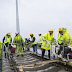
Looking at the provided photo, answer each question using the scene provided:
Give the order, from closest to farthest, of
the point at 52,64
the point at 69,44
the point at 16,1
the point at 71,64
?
the point at 71,64 → the point at 69,44 → the point at 52,64 → the point at 16,1

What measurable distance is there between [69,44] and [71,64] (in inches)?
32.0

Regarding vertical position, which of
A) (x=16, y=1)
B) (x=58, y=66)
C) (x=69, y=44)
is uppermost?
(x=16, y=1)

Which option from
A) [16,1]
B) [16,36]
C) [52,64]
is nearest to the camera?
[52,64]

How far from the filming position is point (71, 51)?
4676 millimetres

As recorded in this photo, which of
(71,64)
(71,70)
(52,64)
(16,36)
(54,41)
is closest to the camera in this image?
(71,70)

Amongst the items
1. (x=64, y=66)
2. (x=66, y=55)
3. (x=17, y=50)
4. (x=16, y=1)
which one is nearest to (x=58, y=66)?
(x=64, y=66)

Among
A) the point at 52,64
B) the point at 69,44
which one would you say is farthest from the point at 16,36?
the point at 69,44

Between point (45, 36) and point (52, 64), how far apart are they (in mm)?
1560

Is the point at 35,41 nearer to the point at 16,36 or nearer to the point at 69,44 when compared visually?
the point at 16,36

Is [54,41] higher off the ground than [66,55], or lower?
higher

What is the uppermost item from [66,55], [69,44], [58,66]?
[69,44]

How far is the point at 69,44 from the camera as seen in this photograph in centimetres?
494

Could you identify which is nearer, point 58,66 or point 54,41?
point 58,66

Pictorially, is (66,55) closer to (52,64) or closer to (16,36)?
(52,64)
